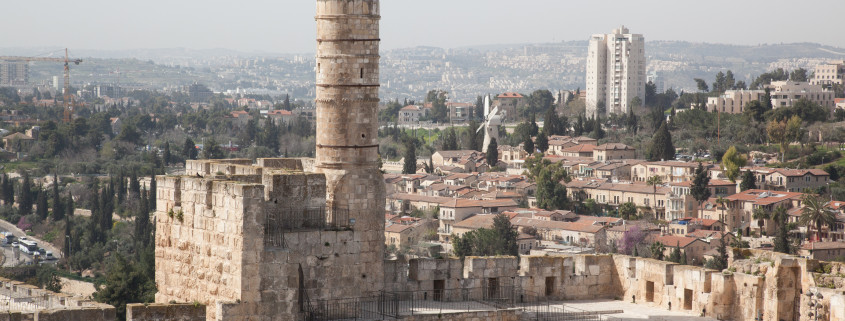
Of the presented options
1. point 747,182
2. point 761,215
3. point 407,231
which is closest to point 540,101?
point 747,182

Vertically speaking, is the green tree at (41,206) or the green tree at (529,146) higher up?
the green tree at (529,146)

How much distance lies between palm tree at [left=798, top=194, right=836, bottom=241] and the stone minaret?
226 ft

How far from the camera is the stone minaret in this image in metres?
17.4

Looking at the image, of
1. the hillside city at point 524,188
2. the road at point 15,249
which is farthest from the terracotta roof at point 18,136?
the road at point 15,249

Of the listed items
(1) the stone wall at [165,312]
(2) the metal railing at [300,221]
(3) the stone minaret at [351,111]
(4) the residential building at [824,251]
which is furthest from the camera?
(4) the residential building at [824,251]

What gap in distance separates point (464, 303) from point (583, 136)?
11972 cm

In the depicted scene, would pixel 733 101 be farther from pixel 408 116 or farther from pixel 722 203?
pixel 408 116

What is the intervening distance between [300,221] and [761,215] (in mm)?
75618

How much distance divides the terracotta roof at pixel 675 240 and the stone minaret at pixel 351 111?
208 feet

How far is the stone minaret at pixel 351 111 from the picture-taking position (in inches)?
686

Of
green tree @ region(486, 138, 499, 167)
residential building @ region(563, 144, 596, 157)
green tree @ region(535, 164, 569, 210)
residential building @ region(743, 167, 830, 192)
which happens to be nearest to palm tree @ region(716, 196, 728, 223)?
residential building @ region(743, 167, 830, 192)

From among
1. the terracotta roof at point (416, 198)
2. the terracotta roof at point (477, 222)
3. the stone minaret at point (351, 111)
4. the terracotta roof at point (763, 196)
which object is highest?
the stone minaret at point (351, 111)

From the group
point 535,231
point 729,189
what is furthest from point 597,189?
point 535,231

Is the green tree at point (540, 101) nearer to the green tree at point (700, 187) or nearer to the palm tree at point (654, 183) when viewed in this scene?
the palm tree at point (654, 183)
